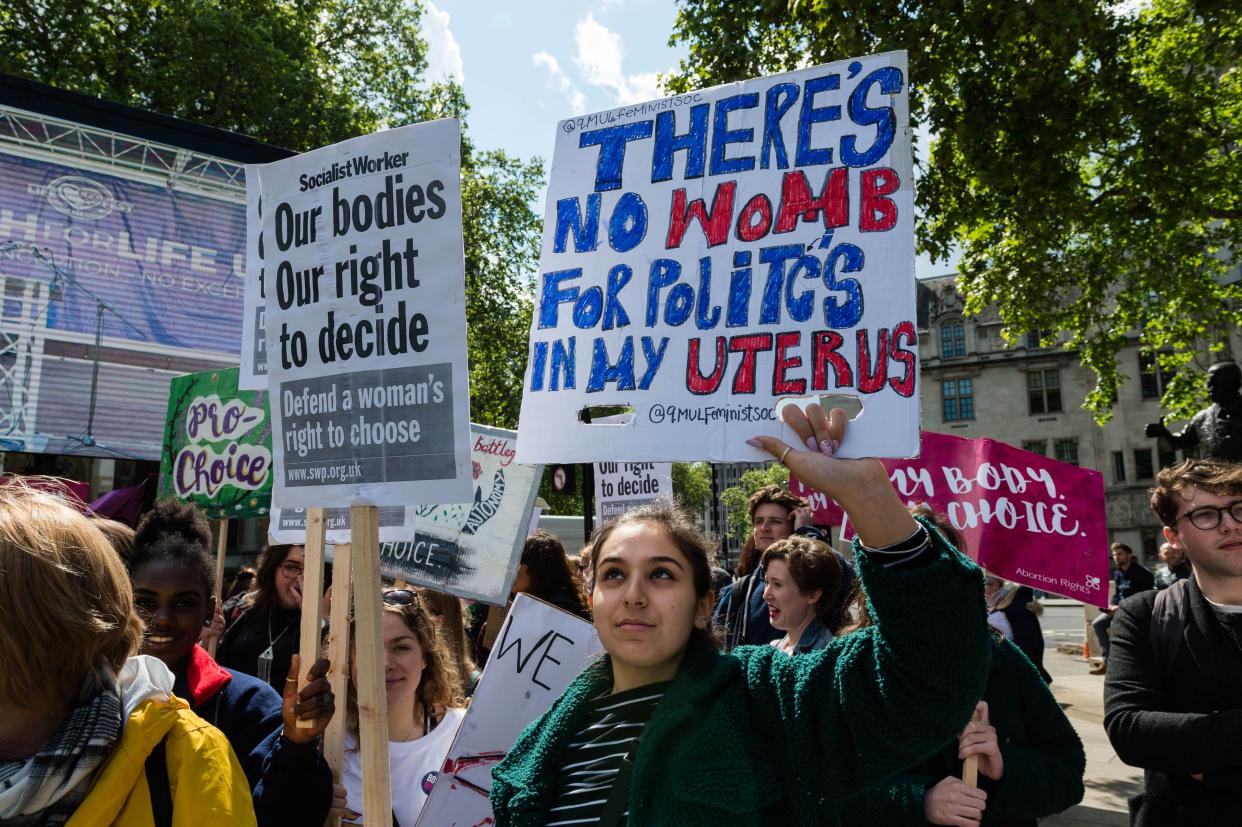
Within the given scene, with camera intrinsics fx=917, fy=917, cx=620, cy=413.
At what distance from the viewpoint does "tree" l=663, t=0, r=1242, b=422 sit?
8516 millimetres

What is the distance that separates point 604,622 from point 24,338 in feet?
38.3

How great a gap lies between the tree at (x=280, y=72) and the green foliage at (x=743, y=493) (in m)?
43.9

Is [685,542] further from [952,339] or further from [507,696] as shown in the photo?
[952,339]

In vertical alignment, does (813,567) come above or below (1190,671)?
above

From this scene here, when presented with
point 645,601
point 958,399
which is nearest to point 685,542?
point 645,601

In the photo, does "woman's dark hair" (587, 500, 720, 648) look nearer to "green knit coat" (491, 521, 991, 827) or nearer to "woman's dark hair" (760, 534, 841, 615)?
"green knit coat" (491, 521, 991, 827)

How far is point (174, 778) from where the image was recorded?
1.57m

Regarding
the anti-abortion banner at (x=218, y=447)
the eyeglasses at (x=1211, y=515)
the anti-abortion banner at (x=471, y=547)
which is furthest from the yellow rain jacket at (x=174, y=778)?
the anti-abortion banner at (x=218, y=447)

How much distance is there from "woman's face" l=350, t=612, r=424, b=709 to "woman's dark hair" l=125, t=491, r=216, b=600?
2.23 feet

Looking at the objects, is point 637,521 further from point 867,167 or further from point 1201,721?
point 1201,721

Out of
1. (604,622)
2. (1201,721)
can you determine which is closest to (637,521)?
(604,622)

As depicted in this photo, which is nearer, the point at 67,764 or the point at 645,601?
the point at 67,764

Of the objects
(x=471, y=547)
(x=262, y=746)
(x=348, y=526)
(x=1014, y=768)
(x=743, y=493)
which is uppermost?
(x=743, y=493)

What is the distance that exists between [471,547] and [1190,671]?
10.5 feet
